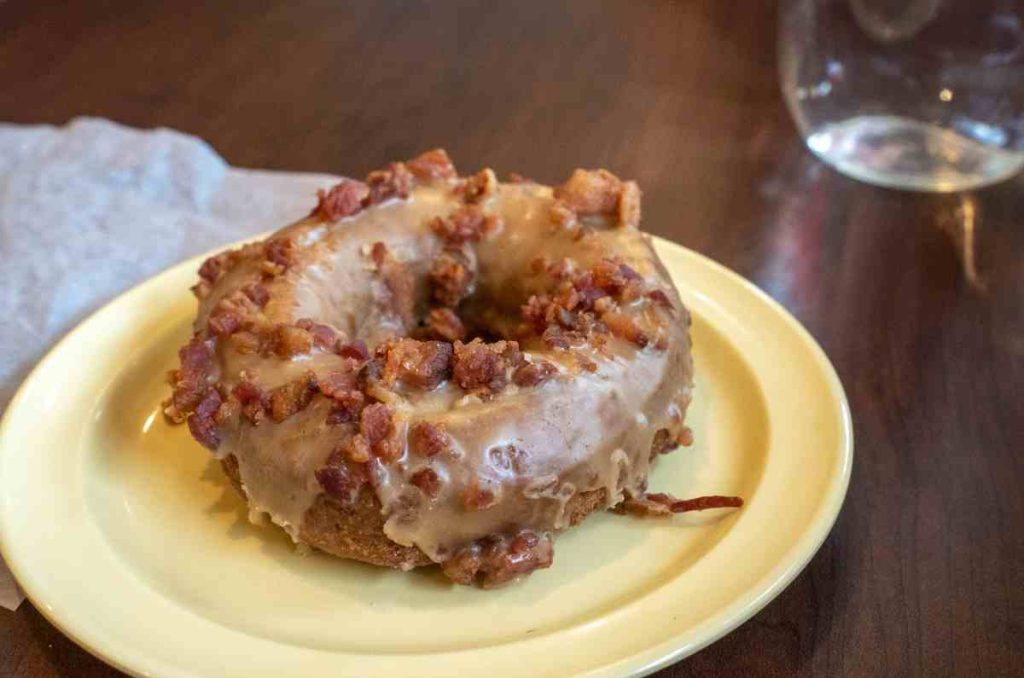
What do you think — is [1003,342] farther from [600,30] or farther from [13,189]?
[13,189]

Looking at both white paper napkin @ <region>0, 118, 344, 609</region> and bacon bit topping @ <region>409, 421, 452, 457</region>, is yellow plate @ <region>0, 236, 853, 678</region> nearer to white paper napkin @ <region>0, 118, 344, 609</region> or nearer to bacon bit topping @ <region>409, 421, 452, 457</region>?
bacon bit topping @ <region>409, 421, 452, 457</region>

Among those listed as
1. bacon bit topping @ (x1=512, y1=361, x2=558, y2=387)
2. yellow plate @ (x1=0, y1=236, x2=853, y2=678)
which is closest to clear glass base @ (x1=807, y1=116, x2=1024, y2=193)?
yellow plate @ (x1=0, y1=236, x2=853, y2=678)

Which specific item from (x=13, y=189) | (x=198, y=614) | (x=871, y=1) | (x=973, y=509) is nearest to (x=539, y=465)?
(x=198, y=614)

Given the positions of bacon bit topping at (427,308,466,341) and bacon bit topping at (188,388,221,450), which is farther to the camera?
bacon bit topping at (427,308,466,341)

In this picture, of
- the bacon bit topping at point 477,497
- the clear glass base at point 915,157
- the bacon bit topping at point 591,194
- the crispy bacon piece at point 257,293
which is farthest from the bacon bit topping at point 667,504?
the clear glass base at point 915,157

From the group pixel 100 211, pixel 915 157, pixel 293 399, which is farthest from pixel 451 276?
pixel 915 157
